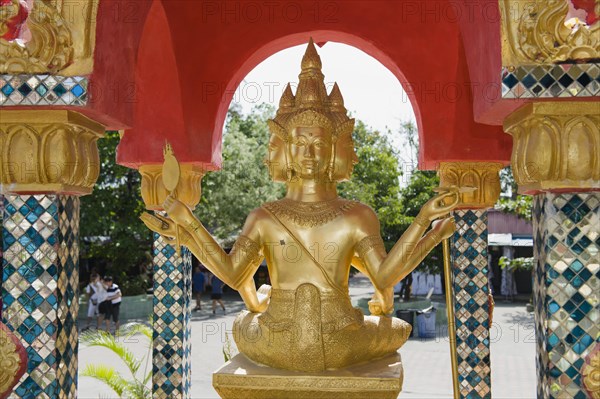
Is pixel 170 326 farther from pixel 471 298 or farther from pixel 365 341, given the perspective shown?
pixel 471 298

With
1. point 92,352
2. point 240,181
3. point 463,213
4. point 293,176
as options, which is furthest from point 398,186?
point 293,176

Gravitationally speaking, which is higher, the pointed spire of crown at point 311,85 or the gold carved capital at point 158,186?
the pointed spire of crown at point 311,85

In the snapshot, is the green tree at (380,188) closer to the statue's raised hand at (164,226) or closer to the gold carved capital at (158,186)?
the gold carved capital at (158,186)

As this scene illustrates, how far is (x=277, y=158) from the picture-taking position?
463cm

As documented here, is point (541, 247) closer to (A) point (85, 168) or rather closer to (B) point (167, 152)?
(B) point (167, 152)

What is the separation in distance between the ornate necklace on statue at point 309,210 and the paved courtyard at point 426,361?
314 cm

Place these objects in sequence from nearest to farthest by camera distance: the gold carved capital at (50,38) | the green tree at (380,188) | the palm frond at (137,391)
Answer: the gold carved capital at (50,38)
the palm frond at (137,391)
the green tree at (380,188)

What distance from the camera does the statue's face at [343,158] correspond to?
4586mm

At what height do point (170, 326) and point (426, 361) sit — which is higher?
point (170, 326)

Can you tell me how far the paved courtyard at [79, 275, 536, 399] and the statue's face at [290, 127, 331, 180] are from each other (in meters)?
3.35

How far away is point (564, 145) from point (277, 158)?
2.12 metres

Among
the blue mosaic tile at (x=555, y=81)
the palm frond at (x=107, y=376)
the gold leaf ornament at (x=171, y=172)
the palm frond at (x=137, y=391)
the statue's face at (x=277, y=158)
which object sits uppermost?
the blue mosaic tile at (x=555, y=81)

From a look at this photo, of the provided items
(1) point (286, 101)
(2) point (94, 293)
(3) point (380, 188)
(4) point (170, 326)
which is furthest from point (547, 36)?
(3) point (380, 188)

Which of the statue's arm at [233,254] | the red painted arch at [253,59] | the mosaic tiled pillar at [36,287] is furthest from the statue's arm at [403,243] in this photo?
the red painted arch at [253,59]
